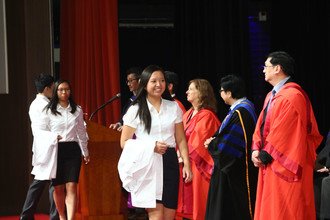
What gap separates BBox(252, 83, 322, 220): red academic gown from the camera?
5465mm

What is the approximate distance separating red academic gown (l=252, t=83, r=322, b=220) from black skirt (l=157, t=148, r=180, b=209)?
76cm

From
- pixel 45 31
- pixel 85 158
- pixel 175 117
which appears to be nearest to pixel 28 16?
pixel 45 31

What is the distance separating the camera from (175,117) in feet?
17.2

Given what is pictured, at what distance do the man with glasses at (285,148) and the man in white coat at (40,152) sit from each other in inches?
77.7

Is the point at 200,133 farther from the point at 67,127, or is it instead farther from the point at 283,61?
the point at 283,61

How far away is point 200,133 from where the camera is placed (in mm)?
6918

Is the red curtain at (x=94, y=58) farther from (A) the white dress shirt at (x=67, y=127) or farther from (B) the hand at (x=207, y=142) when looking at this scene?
(B) the hand at (x=207, y=142)

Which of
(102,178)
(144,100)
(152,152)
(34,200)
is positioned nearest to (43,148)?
(102,178)

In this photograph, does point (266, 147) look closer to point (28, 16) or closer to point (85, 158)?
point (85, 158)

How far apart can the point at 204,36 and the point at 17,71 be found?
213cm

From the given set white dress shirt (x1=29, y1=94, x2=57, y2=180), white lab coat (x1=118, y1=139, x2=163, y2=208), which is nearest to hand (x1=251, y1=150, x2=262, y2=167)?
white lab coat (x1=118, y1=139, x2=163, y2=208)

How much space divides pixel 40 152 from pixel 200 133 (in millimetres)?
1371

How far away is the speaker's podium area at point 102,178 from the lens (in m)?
7.17

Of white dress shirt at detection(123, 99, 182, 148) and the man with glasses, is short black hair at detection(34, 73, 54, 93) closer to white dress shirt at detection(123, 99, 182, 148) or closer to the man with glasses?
white dress shirt at detection(123, 99, 182, 148)
